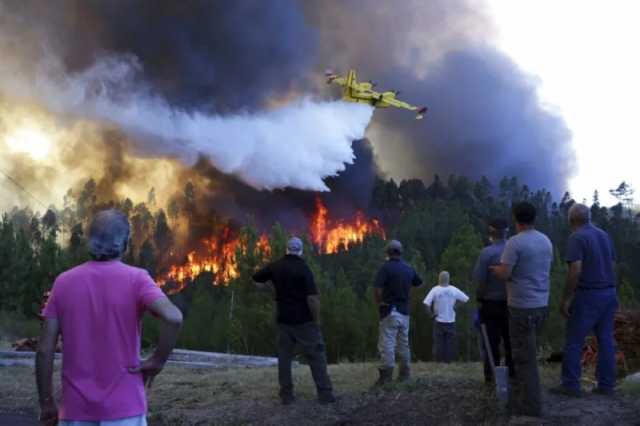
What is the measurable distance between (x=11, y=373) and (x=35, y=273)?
23.9 meters

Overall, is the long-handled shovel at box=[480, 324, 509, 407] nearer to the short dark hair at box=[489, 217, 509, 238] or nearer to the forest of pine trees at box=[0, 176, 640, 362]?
the short dark hair at box=[489, 217, 509, 238]

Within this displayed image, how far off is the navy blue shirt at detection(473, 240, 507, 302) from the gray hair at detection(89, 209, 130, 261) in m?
4.51

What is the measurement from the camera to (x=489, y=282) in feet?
23.2

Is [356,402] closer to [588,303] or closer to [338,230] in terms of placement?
[588,303]

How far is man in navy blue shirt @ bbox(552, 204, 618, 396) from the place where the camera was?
256 inches

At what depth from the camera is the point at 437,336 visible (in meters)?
12.3

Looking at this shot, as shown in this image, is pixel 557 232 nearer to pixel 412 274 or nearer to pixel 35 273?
pixel 35 273

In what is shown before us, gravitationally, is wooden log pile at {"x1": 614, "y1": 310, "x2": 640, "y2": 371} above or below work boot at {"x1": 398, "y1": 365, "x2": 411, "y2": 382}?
above

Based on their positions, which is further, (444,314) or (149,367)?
(444,314)

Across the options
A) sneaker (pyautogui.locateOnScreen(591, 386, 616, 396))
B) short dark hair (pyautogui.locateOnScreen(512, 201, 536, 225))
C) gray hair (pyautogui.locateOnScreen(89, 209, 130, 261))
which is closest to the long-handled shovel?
sneaker (pyautogui.locateOnScreen(591, 386, 616, 396))

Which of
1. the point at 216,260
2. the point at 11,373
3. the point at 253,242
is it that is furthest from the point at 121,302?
the point at 216,260

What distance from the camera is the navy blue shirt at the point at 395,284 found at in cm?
843

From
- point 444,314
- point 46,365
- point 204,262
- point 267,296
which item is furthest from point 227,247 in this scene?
point 46,365

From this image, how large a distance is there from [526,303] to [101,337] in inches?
157
